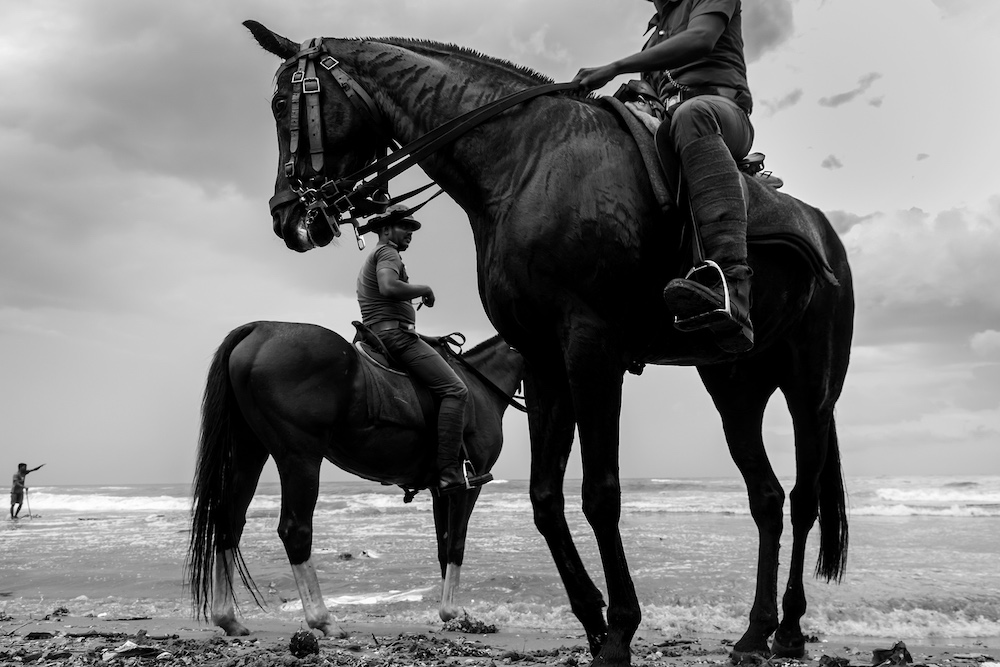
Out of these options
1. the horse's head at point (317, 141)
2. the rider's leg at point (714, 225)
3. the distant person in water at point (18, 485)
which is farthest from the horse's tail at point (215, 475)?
the distant person in water at point (18, 485)

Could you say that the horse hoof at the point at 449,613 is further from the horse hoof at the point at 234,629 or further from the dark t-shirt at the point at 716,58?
the dark t-shirt at the point at 716,58

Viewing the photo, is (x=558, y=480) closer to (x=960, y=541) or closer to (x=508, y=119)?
(x=508, y=119)

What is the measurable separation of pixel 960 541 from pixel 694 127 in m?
12.6

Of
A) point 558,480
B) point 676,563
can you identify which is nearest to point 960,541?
point 676,563

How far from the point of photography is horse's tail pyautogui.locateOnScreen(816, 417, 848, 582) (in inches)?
187

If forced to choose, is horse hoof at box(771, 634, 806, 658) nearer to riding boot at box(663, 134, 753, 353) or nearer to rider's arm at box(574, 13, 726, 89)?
riding boot at box(663, 134, 753, 353)

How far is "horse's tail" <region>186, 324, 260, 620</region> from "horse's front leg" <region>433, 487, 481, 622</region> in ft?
4.89

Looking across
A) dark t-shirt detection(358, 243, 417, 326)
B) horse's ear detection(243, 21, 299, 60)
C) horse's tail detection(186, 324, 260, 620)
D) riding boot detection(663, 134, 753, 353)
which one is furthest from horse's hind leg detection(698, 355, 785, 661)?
horse's tail detection(186, 324, 260, 620)

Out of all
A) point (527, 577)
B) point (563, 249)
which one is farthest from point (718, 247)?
point (527, 577)

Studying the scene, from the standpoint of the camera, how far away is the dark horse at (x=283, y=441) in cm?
574

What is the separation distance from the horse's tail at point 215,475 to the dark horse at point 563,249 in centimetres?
281

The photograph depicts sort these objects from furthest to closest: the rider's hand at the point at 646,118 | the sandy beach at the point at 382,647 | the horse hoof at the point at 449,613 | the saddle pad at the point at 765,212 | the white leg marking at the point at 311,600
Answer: the horse hoof at the point at 449,613, the white leg marking at the point at 311,600, the sandy beach at the point at 382,647, the rider's hand at the point at 646,118, the saddle pad at the point at 765,212

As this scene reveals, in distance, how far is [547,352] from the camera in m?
3.18

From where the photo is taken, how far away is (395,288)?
6.55m
